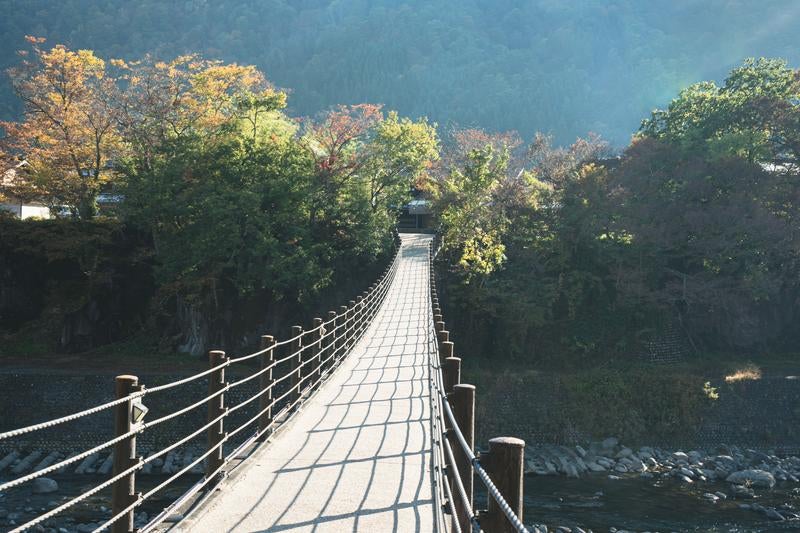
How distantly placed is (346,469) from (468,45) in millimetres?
80483

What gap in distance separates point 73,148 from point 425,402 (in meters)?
17.8

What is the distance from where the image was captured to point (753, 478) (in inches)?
596

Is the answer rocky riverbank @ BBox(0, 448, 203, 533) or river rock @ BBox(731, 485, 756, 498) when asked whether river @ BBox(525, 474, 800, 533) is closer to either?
river rock @ BBox(731, 485, 756, 498)

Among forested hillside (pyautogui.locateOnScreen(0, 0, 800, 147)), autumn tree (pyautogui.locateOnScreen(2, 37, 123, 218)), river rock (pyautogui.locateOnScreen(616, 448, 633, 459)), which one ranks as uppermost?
forested hillside (pyautogui.locateOnScreen(0, 0, 800, 147))

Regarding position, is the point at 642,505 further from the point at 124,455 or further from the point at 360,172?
the point at 360,172

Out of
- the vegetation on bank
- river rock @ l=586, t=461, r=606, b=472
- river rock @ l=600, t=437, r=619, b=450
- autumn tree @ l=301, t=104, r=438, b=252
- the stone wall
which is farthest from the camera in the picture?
Answer: autumn tree @ l=301, t=104, r=438, b=252

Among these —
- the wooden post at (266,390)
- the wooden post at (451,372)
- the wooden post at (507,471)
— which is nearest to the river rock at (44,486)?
the wooden post at (266,390)

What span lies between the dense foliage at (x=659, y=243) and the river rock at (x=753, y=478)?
654 cm

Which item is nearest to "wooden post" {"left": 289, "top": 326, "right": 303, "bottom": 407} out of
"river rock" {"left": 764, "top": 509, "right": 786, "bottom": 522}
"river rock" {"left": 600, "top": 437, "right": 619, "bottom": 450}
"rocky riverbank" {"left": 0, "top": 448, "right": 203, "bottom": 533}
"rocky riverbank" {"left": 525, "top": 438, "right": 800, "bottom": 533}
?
"rocky riverbank" {"left": 0, "top": 448, "right": 203, "bottom": 533}

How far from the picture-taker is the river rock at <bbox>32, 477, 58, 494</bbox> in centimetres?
1345

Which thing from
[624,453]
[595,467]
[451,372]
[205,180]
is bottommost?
[595,467]

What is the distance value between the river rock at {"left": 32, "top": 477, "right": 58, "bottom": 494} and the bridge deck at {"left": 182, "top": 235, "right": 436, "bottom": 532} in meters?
7.79

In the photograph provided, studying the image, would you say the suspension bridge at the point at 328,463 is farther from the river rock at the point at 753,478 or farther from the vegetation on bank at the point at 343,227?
the vegetation on bank at the point at 343,227

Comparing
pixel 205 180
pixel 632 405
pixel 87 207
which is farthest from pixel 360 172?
pixel 632 405
